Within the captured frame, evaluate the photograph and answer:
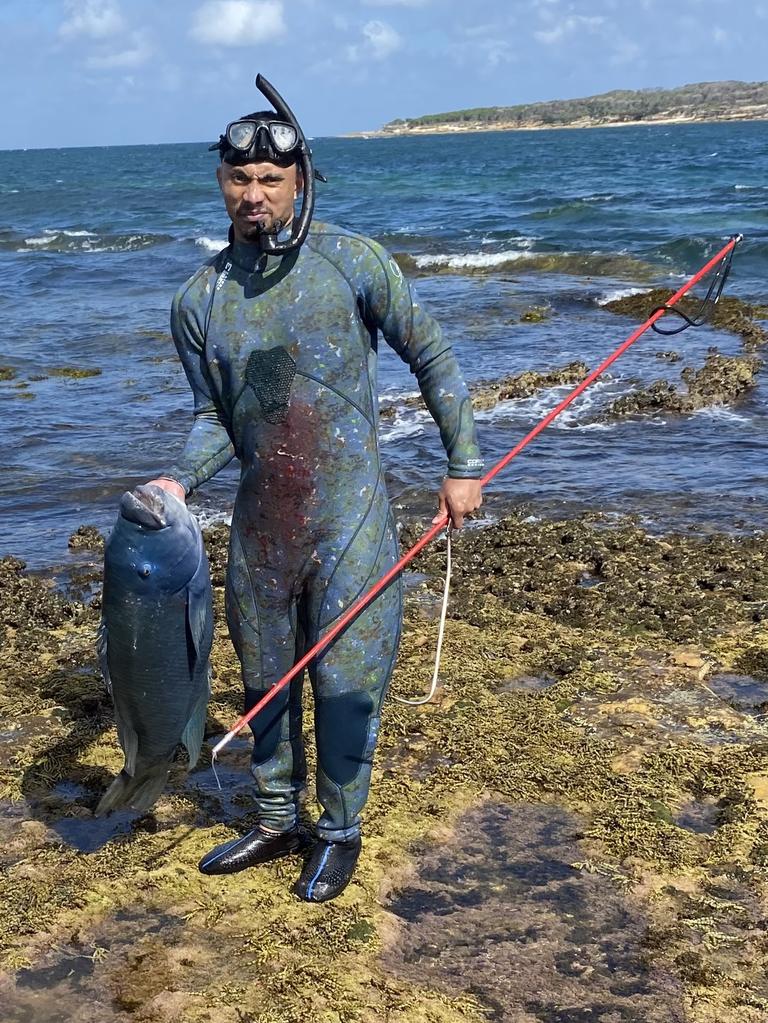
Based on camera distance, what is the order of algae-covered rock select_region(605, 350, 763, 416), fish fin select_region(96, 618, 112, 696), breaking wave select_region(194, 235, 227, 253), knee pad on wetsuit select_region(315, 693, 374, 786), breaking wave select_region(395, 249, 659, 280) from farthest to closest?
breaking wave select_region(194, 235, 227, 253) → breaking wave select_region(395, 249, 659, 280) → algae-covered rock select_region(605, 350, 763, 416) → knee pad on wetsuit select_region(315, 693, 374, 786) → fish fin select_region(96, 618, 112, 696)

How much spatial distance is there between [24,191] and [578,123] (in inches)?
4874

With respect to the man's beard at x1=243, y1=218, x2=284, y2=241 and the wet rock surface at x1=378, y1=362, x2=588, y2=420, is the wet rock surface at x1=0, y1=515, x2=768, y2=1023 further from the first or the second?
the wet rock surface at x1=378, y1=362, x2=588, y2=420

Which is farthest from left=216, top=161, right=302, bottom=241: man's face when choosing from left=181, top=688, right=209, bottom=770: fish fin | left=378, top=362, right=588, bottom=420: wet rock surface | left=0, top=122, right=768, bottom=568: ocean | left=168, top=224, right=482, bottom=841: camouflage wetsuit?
left=378, top=362, right=588, bottom=420: wet rock surface

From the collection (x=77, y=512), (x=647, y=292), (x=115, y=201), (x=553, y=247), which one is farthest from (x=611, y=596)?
(x=115, y=201)

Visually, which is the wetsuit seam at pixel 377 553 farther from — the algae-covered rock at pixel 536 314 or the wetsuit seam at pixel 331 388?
the algae-covered rock at pixel 536 314

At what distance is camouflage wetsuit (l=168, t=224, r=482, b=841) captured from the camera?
Result: 3.57m

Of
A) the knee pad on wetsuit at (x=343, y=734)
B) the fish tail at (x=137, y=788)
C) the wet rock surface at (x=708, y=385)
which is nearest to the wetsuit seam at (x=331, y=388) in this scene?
the knee pad on wetsuit at (x=343, y=734)

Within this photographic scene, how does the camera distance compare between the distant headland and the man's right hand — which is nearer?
the man's right hand

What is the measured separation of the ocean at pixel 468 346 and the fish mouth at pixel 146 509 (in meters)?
5.65

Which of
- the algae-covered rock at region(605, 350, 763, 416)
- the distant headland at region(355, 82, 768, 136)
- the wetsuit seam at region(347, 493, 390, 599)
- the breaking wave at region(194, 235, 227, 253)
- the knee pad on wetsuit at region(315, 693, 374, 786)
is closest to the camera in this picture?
the wetsuit seam at region(347, 493, 390, 599)

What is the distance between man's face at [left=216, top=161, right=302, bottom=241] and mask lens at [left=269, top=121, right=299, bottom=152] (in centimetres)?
6

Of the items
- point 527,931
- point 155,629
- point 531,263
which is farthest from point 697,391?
point 531,263

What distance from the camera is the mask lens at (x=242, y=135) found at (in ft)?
11.2

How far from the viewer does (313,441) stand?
3629 mm
